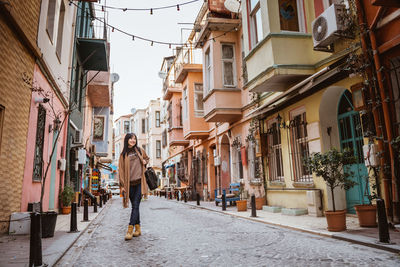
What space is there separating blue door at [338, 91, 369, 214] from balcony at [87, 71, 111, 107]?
44.3 ft

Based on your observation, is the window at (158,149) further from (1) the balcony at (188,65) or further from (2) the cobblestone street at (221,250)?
(2) the cobblestone street at (221,250)

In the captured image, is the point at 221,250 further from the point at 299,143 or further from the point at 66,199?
the point at 66,199

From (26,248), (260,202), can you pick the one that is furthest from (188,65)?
(26,248)

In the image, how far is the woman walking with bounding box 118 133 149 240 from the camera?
622 cm

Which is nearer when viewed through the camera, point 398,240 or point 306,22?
point 398,240

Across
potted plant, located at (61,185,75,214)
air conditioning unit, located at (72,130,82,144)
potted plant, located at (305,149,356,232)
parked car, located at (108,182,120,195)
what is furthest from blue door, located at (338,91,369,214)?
parked car, located at (108,182,120,195)

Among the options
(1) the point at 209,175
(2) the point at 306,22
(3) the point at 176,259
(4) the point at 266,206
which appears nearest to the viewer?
(3) the point at 176,259

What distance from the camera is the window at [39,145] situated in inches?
357

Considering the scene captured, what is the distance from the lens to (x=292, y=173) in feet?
35.3

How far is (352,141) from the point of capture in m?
8.81

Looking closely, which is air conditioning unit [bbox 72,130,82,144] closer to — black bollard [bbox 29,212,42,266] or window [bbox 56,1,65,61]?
window [bbox 56,1,65,61]

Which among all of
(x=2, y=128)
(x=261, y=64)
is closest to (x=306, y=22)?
(x=261, y=64)

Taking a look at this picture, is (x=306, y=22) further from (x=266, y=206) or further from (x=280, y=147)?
(x=266, y=206)

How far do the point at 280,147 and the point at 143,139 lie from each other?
127ft
